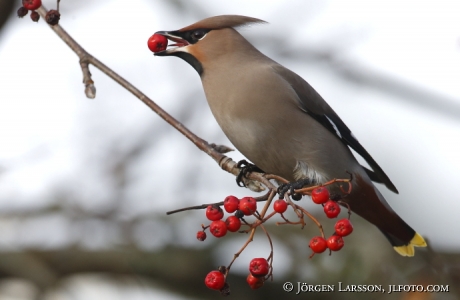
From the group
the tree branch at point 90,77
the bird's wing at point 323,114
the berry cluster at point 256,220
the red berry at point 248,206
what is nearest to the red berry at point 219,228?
the berry cluster at point 256,220

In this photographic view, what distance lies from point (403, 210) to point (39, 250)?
3.18m

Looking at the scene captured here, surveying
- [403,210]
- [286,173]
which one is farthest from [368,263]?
[286,173]

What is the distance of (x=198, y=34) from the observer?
156 inches

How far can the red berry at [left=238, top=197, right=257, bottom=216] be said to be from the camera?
2.58 m

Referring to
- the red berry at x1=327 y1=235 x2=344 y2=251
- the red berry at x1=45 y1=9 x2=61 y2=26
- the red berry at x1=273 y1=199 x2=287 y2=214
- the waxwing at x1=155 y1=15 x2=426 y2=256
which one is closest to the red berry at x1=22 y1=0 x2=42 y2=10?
the red berry at x1=45 y1=9 x2=61 y2=26

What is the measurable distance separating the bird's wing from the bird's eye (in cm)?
48

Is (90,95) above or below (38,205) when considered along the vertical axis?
above

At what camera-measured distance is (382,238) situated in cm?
548

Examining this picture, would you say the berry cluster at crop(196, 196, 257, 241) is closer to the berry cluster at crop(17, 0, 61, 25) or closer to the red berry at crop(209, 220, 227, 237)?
the red berry at crop(209, 220, 227, 237)

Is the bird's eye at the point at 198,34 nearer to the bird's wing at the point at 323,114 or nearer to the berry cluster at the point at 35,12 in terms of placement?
the bird's wing at the point at 323,114

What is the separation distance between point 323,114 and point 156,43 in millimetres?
1274

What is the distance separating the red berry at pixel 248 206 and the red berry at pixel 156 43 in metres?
1.11

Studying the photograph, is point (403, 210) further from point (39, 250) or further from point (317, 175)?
point (39, 250)

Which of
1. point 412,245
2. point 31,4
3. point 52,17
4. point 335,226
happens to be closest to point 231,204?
point 335,226
